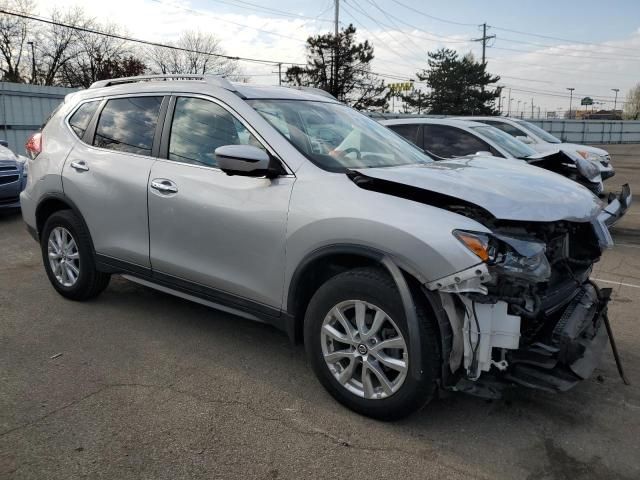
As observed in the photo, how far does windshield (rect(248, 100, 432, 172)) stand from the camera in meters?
3.46

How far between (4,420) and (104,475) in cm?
84

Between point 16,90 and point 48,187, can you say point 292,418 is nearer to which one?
point 48,187

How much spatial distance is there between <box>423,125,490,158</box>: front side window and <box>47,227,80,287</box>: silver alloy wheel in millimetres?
5489

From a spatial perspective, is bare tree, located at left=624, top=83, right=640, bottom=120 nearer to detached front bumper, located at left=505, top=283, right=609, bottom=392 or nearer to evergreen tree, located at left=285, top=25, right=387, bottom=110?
evergreen tree, located at left=285, top=25, right=387, bottom=110

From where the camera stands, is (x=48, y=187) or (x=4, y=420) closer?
(x=4, y=420)

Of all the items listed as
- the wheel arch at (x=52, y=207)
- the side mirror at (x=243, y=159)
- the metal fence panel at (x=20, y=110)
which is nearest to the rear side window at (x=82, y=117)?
the wheel arch at (x=52, y=207)

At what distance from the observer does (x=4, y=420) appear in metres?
3.00

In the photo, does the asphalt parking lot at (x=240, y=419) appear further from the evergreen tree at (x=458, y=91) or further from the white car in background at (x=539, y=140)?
the evergreen tree at (x=458, y=91)

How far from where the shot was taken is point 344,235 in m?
2.96

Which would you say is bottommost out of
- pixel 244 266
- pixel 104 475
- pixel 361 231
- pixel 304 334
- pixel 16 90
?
pixel 104 475

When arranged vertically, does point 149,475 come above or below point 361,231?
below

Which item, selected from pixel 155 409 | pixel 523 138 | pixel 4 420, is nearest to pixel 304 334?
pixel 155 409

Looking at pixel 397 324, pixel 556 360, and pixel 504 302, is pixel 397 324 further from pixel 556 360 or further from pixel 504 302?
pixel 556 360

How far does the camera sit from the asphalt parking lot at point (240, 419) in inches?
104
